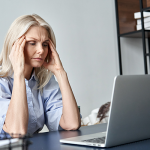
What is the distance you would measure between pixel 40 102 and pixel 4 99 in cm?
26

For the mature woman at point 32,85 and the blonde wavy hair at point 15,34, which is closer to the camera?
the mature woman at point 32,85

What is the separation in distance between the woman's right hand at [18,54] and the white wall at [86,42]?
120 cm

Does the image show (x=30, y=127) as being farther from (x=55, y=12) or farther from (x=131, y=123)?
(x=55, y=12)

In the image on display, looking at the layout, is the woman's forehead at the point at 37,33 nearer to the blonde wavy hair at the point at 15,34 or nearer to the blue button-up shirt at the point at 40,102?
the blonde wavy hair at the point at 15,34

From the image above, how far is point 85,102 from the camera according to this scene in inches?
114

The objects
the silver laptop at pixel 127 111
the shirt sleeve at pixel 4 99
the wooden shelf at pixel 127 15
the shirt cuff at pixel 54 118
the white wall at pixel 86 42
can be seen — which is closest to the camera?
the silver laptop at pixel 127 111

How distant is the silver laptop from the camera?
0.70 metres

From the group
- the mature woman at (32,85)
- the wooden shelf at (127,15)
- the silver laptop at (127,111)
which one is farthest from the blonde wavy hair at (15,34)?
the wooden shelf at (127,15)

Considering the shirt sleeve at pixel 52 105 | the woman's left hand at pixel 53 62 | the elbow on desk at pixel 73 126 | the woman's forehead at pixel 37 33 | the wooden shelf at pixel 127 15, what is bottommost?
the elbow on desk at pixel 73 126

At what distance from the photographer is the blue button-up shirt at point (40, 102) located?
1343 mm

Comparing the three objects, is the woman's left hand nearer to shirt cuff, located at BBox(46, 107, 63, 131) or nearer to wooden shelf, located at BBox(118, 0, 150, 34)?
shirt cuff, located at BBox(46, 107, 63, 131)

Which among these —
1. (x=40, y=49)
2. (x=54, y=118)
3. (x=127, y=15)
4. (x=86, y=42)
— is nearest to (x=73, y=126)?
(x=54, y=118)

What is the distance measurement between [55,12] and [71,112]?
5.38 ft

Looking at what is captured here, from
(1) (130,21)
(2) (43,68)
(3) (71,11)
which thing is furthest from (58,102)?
(1) (130,21)
